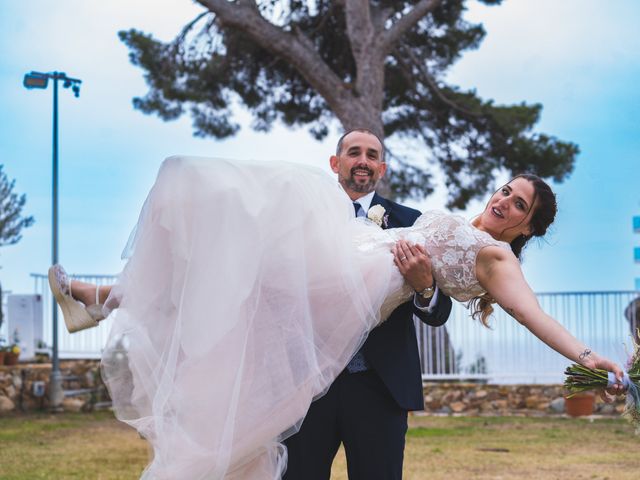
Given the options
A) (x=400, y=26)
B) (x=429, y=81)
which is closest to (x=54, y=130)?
(x=400, y=26)

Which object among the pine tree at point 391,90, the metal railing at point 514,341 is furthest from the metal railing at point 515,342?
the pine tree at point 391,90

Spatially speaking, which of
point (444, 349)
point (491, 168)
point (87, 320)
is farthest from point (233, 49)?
point (87, 320)

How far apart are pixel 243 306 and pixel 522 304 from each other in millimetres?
1037

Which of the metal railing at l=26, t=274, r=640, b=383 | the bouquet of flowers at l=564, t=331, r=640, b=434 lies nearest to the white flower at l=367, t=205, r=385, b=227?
the bouquet of flowers at l=564, t=331, r=640, b=434

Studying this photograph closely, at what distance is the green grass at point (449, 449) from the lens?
786cm

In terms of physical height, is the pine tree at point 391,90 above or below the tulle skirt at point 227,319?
above

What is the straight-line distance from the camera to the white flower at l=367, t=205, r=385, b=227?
12.2ft

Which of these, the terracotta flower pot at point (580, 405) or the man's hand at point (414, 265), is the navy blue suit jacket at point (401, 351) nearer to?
the man's hand at point (414, 265)

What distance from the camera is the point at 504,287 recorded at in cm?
327

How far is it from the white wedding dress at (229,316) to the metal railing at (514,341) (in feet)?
32.7

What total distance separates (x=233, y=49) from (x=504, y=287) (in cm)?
1351

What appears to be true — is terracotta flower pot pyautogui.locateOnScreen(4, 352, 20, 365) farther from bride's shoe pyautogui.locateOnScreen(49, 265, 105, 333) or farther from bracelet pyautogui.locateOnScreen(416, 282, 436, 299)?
bracelet pyautogui.locateOnScreen(416, 282, 436, 299)

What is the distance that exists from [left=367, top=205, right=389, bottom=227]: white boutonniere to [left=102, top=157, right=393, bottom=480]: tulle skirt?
0.55m

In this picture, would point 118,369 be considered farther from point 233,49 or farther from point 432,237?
point 233,49
